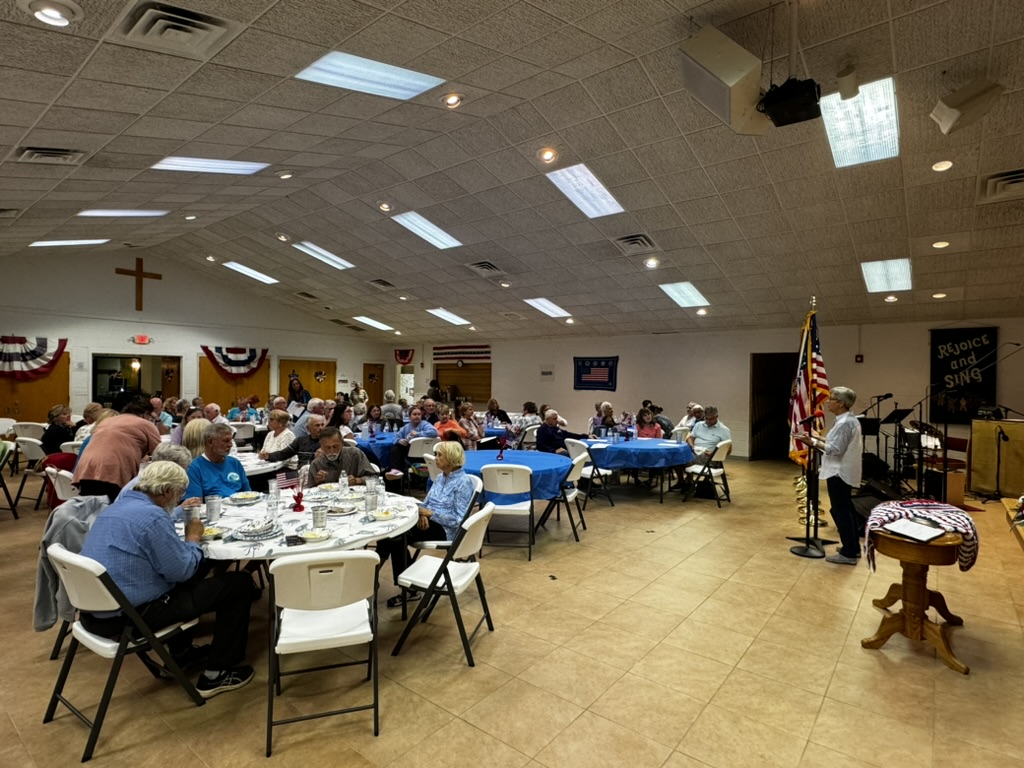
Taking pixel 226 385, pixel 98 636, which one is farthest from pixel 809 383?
pixel 226 385

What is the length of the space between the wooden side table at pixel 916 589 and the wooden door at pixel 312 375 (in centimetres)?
1480

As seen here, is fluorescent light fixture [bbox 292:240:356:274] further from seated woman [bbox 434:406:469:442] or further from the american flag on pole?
the american flag on pole

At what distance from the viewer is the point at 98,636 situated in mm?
2465

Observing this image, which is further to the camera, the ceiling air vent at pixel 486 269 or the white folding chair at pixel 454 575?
the ceiling air vent at pixel 486 269

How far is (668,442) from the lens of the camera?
724cm

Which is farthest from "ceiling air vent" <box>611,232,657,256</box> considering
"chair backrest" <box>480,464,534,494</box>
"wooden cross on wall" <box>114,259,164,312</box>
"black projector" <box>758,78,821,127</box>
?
"wooden cross on wall" <box>114,259,164,312</box>

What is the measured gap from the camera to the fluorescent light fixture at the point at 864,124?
14.6 ft

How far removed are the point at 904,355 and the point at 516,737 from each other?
35.1ft

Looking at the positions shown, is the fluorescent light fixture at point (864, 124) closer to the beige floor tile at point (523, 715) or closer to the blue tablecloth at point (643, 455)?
the blue tablecloth at point (643, 455)

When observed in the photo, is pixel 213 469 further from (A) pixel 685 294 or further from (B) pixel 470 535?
(A) pixel 685 294

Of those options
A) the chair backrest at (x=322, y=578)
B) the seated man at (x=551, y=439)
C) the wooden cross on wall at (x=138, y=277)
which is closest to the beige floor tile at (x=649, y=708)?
the chair backrest at (x=322, y=578)

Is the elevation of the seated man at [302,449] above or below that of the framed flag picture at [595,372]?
below

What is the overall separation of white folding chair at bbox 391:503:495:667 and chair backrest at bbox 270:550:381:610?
0.65m

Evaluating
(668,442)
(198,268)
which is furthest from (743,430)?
(198,268)
